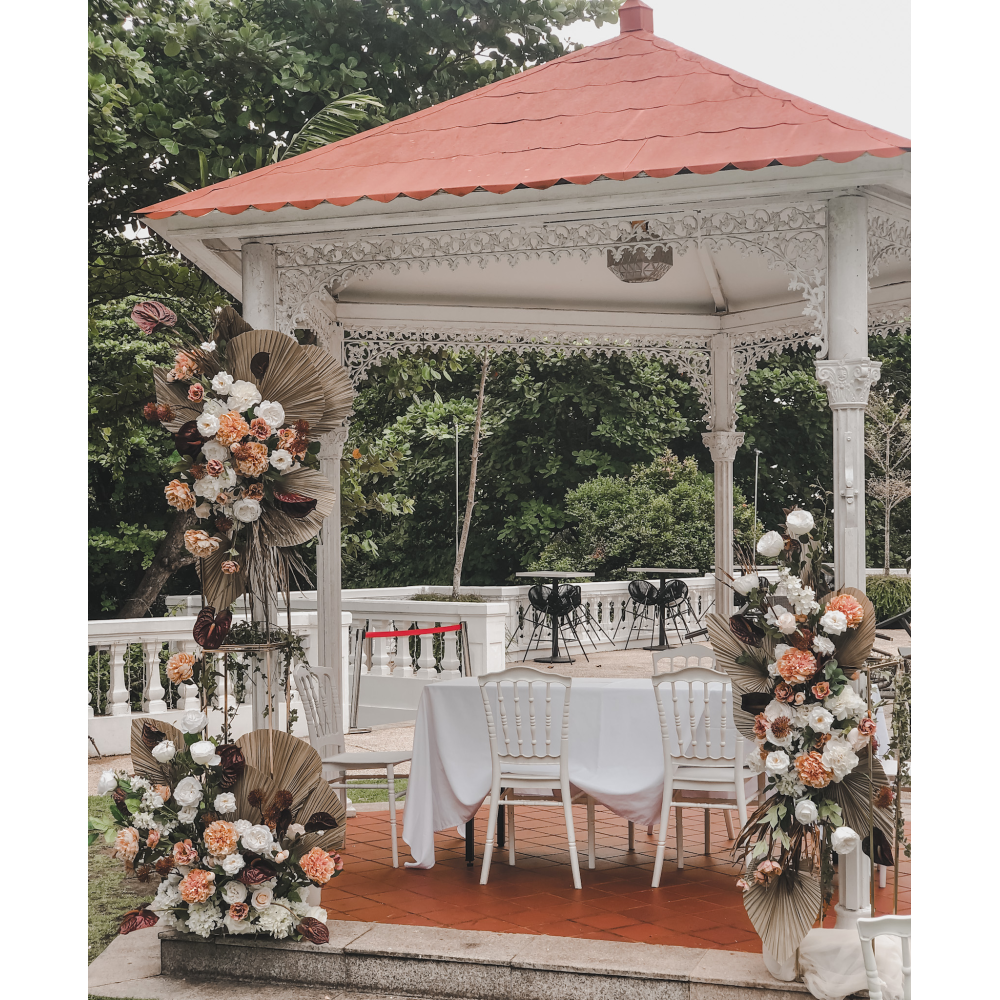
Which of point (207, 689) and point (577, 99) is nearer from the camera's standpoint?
point (207, 689)

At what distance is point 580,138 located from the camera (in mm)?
5184

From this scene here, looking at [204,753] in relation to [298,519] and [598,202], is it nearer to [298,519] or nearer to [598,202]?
[298,519]

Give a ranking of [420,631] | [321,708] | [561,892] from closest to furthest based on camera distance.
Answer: [561,892]
[321,708]
[420,631]

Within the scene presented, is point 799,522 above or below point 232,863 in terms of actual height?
above

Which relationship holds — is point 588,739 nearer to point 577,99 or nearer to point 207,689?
point 207,689

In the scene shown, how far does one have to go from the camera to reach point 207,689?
4.77 meters

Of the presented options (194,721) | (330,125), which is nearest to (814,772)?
→ (194,721)

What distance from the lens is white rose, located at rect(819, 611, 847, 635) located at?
158 inches

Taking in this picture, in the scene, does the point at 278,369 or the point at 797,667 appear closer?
the point at 797,667

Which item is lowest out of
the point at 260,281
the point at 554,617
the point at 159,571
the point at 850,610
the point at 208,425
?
the point at 554,617

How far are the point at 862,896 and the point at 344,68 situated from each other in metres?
8.91

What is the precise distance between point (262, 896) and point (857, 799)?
90.1 inches
